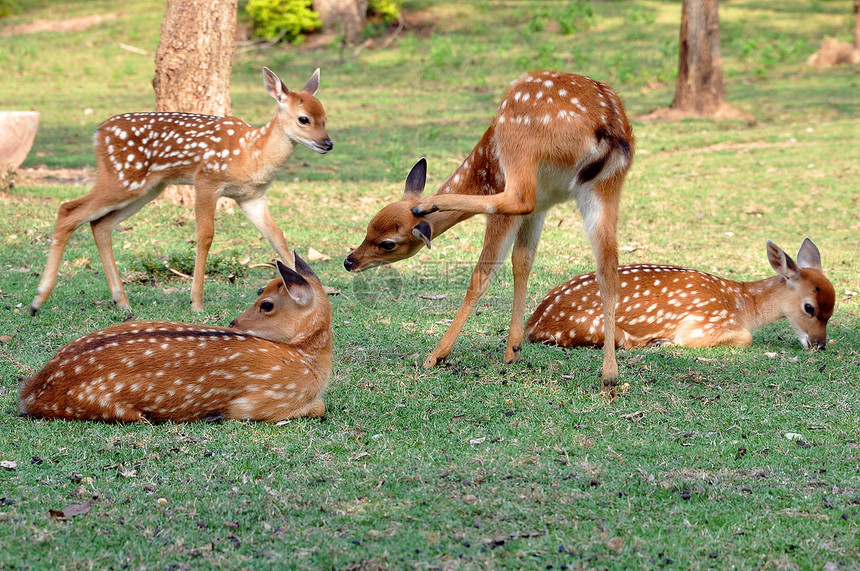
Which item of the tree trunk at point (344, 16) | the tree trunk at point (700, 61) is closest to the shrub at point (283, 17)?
the tree trunk at point (344, 16)

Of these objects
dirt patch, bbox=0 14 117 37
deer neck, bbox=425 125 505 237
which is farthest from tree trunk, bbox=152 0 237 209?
dirt patch, bbox=0 14 117 37

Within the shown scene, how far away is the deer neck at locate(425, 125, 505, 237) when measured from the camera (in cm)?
605

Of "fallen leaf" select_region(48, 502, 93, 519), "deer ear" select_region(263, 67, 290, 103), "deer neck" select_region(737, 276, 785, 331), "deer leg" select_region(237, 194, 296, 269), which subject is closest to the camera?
"fallen leaf" select_region(48, 502, 93, 519)

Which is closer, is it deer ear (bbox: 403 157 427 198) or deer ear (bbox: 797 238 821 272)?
deer ear (bbox: 403 157 427 198)

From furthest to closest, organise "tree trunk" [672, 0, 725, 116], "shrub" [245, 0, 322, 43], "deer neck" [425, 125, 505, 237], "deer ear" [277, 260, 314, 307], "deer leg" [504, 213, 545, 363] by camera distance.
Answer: "shrub" [245, 0, 322, 43] < "tree trunk" [672, 0, 725, 116] < "deer leg" [504, 213, 545, 363] < "deer neck" [425, 125, 505, 237] < "deer ear" [277, 260, 314, 307]

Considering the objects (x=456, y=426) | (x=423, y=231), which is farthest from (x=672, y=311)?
(x=456, y=426)

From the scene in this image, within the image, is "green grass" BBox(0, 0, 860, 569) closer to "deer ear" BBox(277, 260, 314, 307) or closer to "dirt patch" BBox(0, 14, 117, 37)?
"deer ear" BBox(277, 260, 314, 307)

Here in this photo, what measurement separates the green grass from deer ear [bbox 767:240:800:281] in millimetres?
558

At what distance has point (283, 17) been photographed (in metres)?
25.5

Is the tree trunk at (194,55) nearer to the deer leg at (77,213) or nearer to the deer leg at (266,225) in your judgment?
the deer leg at (266,225)

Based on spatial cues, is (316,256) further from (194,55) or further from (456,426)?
(456,426)

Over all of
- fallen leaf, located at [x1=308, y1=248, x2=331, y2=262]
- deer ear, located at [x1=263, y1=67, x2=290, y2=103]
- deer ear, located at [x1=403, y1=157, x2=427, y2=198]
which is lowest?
fallen leaf, located at [x1=308, y1=248, x2=331, y2=262]

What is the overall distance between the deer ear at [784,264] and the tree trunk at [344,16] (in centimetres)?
2020

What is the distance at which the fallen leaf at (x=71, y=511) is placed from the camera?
3.89 meters
